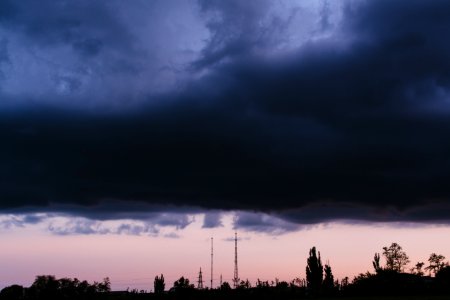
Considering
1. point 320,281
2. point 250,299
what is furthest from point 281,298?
point 320,281

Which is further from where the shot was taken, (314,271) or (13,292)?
(13,292)

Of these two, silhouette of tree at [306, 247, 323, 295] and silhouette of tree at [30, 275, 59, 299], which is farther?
silhouette of tree at [30, 275, 59, 299]

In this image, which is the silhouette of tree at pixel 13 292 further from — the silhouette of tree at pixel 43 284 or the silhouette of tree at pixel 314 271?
the silhouette of tree at pixel 314 271

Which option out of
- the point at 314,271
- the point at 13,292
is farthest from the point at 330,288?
the point at 13,292

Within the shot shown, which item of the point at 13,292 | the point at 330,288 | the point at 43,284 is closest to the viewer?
the point at 330,288

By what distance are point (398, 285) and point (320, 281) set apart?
33668mm

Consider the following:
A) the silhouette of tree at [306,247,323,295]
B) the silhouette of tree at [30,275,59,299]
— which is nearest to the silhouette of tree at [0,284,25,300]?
the silhouette of tree at [30,275,59,299]

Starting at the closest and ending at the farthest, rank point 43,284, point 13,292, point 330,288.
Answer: point 330,288 → point 13,292 → point 43,284

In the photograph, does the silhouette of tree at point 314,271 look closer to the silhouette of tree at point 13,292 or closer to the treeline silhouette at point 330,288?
the treeline silhouette at point 330,288

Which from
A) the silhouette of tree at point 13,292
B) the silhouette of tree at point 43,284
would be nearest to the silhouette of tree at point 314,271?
the silhouette of tree at point 43,284

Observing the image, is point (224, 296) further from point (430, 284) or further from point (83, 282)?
point (83, 282)

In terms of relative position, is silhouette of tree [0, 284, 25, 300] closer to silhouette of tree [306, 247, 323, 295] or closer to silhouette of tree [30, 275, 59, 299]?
silhouette of tree [30, 275, 59, 299]

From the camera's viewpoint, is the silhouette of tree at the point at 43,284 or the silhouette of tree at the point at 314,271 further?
the silhouette of tree at the point at 43,284

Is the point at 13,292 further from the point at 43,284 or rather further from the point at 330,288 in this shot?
the point at 330,288
